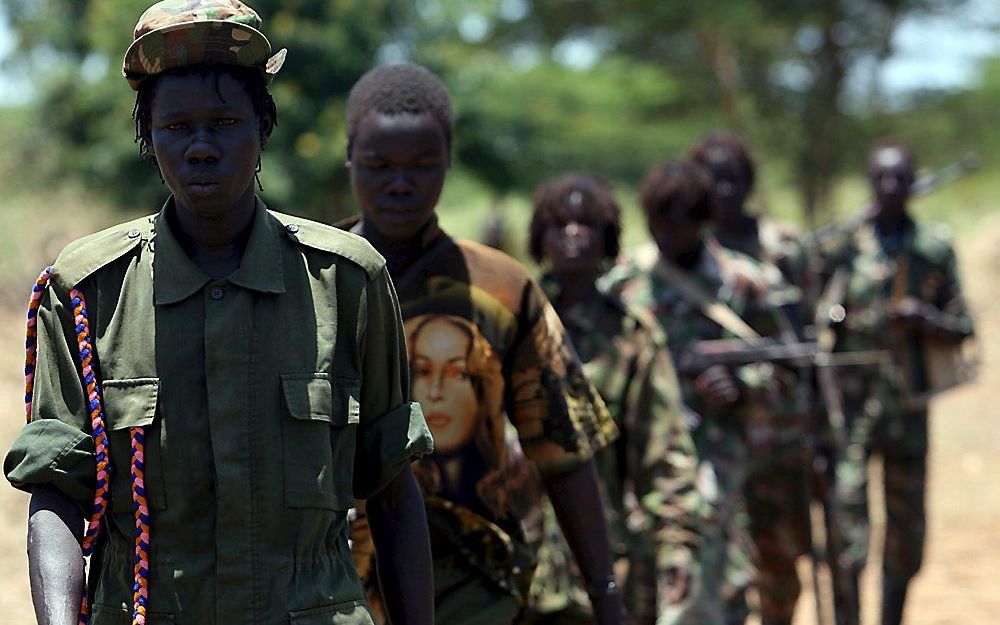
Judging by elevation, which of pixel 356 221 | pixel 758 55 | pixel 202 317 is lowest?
pixel 202 317

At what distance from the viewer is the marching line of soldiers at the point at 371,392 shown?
2785mm

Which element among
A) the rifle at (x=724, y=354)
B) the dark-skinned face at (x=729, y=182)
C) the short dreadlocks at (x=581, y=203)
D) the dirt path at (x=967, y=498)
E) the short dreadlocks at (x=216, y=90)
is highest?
the dark-skinned face at (x=729, y=182)

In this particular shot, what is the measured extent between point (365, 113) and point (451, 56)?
11950mm

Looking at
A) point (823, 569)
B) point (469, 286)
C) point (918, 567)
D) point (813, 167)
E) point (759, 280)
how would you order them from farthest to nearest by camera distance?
1. point (813, 167)
2. point (823, 569)
3. point (918, 567)
4. point (759, 280)
5. point (469, 286)

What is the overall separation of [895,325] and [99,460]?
727 cm

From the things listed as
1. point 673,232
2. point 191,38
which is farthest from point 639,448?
point 191,38

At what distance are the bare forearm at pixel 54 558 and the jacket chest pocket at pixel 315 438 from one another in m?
0.34

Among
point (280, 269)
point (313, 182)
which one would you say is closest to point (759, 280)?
point (280, 269)

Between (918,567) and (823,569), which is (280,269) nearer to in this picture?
(918,567)

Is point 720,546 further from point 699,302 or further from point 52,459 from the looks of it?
point 52,459

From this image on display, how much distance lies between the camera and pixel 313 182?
48.6 feet

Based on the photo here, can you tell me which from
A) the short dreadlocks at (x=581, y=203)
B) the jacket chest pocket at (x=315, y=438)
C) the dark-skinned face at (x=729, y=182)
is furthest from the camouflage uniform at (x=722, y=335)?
the jacket chest pocket at (x=315, y=438)

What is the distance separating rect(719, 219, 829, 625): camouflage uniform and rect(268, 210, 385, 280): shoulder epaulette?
513 cm

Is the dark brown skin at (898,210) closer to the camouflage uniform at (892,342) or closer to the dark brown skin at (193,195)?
the camouflage uniform at (892,342)
